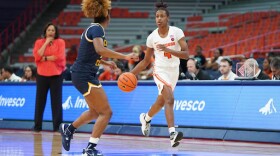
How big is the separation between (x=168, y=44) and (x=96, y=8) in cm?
218

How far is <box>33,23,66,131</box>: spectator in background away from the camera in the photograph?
14.5 meters

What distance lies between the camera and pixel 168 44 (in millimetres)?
11469

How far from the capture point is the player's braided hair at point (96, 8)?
9609 mm

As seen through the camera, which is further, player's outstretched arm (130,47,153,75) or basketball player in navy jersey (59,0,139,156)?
player's outstretched arm (130,47,153,75)

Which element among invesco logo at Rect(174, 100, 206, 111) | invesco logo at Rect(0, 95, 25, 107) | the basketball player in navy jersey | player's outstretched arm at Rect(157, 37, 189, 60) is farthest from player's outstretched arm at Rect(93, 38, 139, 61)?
invesco logo at Rect(0, 95, 25, 107)

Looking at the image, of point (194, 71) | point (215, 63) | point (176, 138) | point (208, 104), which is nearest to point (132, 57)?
point (176, 138)

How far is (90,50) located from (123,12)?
75.8 feet

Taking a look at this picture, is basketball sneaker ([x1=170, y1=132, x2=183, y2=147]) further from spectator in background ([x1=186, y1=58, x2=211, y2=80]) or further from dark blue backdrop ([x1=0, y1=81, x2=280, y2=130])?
spectator in background ([x1=186, y1=58, x2=211, y2=80])

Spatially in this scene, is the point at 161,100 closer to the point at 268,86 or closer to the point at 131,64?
the point at 268,86

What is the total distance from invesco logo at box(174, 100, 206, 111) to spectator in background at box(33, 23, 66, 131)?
8.60 feet

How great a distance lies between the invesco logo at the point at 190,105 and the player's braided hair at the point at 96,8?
4032 millimetres

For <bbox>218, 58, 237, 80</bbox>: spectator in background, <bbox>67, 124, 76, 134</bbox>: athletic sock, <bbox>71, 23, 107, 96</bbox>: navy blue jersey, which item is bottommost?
<bbox>67, 124, 76, 134</bbox>: athletic sock

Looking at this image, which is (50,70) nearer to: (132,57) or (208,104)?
(208,104)

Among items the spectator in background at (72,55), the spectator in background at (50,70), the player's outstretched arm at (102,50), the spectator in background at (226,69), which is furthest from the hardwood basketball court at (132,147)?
the spectator in background at (72,55)
